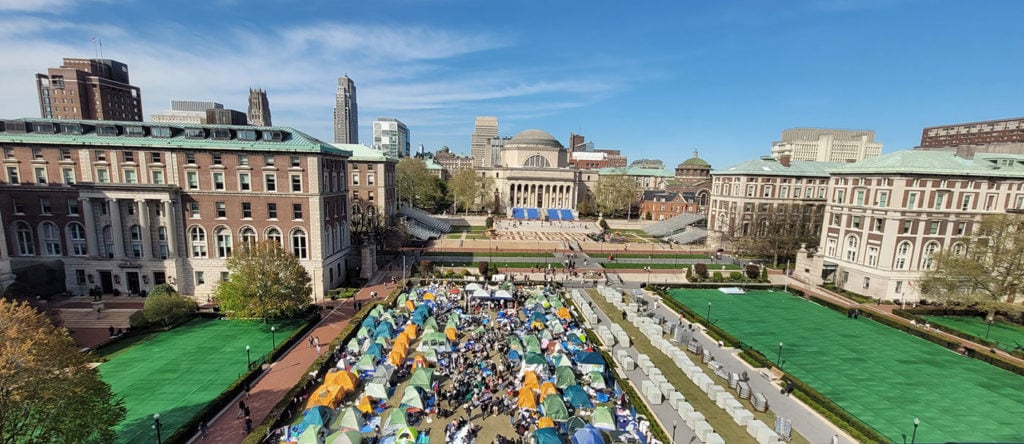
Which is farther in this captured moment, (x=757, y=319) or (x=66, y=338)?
(x=757, y=319)

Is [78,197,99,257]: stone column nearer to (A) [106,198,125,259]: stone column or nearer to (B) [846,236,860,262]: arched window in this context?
(A) [106,198,125,259]: stone column

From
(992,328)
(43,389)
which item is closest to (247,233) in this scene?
(43,389)

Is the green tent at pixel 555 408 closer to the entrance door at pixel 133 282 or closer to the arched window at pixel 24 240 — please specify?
the entrance door at pixel 133 282

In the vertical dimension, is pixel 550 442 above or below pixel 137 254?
below

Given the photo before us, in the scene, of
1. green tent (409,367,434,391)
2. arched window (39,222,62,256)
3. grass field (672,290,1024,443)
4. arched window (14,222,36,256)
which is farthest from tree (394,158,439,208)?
green tent (409,367,434,391)

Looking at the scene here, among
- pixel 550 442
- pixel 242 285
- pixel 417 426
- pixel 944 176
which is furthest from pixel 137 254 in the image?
pixel 944 176

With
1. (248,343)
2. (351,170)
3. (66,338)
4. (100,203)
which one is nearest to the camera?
(66,338)

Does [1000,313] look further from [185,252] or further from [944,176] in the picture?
[185,252]

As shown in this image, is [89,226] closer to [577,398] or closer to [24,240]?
[24,240]
